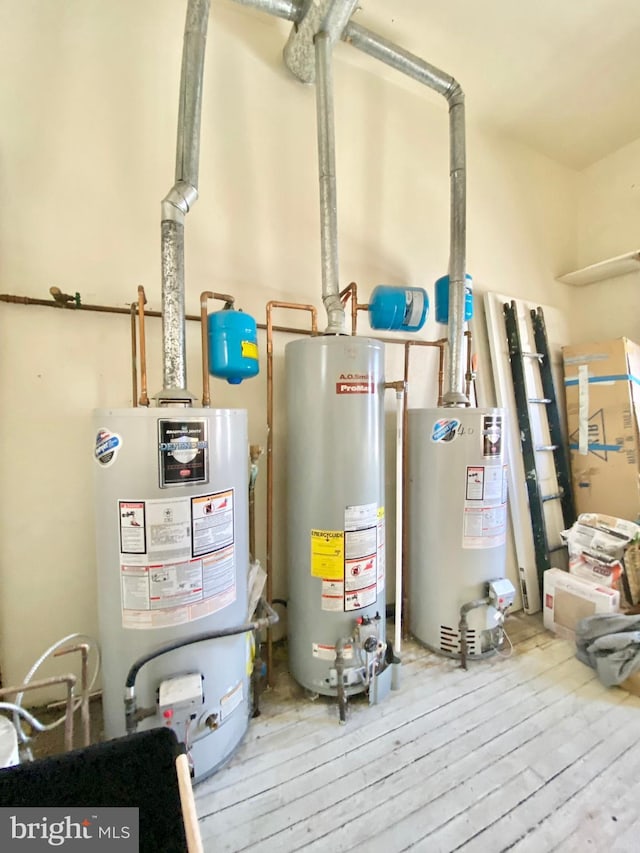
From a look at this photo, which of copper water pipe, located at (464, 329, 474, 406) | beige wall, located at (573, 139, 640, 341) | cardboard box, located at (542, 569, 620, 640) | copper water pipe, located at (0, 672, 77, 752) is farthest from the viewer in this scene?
beige wall, located at (573, 139, 640, 341)

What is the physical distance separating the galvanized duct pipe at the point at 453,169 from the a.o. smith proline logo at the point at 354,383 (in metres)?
0.62

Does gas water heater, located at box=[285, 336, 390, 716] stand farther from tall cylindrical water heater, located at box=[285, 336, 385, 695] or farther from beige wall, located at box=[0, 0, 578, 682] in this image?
beige wall, located at box=[0, 0, 578, 682]

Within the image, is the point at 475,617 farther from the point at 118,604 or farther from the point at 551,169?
the point at 551,169

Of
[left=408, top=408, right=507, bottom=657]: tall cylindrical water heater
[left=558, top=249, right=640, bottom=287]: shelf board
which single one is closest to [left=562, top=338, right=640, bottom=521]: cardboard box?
[left=558, top=249, right=640, bottom=287]: shelf board

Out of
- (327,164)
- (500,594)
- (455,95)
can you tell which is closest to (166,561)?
(500,594)

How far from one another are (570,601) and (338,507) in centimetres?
154

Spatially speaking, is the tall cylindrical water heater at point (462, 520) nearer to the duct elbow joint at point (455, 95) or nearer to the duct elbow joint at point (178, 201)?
the duct elbow joint at point (178, 201)

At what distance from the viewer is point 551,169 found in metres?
2.75

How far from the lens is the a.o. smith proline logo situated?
1.39 meters

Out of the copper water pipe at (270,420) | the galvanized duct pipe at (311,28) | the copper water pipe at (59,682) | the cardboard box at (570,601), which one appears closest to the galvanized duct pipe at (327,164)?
the galvanized duct pipe at (311,28)

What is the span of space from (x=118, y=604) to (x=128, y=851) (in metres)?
0.55

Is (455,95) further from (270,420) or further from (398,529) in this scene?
(398,529)

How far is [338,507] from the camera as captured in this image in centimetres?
141

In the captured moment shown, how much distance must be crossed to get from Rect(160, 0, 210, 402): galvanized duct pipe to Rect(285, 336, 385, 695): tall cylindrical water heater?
0.46 metres
